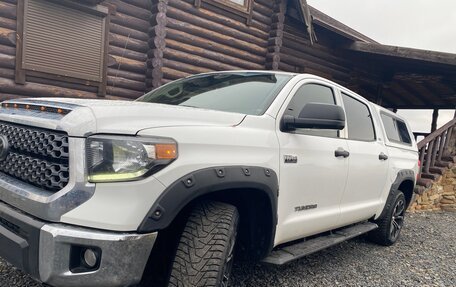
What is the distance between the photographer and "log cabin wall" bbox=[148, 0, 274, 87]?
735 cm

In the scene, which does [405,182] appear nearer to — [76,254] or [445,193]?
[76,254]

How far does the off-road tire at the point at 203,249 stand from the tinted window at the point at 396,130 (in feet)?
11.2

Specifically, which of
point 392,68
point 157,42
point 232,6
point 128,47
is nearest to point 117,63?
Answer: point 128,47

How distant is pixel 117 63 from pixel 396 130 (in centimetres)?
508

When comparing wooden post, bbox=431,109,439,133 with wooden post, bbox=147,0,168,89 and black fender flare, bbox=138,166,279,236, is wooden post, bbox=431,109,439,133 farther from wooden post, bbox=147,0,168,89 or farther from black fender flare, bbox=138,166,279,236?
black fender flare, bbox=138,166,279,236

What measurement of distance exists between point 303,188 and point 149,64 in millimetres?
5334

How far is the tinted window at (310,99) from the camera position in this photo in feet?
10.0

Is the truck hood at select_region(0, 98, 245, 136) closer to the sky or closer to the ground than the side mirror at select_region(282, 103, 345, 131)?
closer to the ground

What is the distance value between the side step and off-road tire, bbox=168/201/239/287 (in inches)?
22.7

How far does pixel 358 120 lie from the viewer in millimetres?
4117

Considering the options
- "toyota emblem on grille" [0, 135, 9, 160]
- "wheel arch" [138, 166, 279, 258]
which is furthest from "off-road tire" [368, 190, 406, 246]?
"toyota emblem on grille" [0, 135, 9, 160]

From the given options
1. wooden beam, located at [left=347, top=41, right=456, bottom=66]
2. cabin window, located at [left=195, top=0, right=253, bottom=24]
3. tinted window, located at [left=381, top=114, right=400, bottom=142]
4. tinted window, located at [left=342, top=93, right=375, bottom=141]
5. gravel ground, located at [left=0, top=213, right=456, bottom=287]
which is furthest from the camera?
wooden beam, located at [left=347, top=41, right=456, bottom=66]

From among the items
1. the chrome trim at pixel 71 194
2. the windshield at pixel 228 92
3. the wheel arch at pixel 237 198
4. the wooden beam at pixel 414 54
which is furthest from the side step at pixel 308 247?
the wooden beam at pixel 414 54

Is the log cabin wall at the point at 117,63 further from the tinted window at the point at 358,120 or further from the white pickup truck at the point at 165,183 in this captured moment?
the tinted window at the point at 358,120
